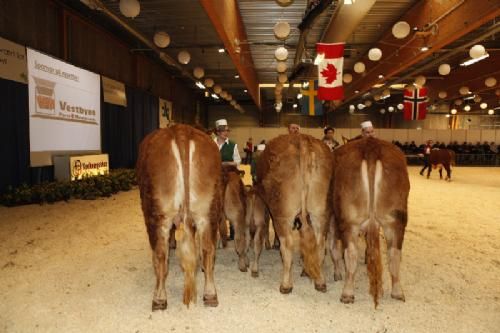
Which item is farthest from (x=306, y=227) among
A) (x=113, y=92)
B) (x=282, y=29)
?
(x=113, y=92)

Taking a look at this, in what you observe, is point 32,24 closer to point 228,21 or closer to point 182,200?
point 228,21

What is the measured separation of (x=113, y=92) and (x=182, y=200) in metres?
10.2

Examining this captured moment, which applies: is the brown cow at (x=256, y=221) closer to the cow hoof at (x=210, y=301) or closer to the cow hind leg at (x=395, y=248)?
the cow hoof at (x=210, y=301)

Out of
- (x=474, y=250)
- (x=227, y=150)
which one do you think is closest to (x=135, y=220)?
(x=227, y=150)

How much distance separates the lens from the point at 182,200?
3.11 m

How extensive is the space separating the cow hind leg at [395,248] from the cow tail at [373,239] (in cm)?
13

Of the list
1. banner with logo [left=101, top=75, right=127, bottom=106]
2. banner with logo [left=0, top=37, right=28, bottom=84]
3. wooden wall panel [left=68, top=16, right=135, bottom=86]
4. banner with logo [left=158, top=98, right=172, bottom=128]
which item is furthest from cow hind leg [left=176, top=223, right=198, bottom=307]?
banner with logo [left=158, top=98, right=172, bottom=128]

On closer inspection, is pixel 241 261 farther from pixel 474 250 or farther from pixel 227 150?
pixel 474 250

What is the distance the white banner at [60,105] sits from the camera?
8375 millimetres

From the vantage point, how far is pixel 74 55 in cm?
1013

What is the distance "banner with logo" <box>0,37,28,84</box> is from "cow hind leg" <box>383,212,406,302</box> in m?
7.72

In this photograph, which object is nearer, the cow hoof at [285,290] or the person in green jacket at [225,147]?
the cow hoof at [285,290]

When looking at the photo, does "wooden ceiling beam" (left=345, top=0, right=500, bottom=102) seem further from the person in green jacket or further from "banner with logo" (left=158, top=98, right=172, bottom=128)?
"banner with logo" (left=158, top=98, right=172, bottom=128)

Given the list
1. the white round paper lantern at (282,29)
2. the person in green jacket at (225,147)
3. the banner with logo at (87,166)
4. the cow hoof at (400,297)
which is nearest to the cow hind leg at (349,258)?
the cow hoof at (400,297)
